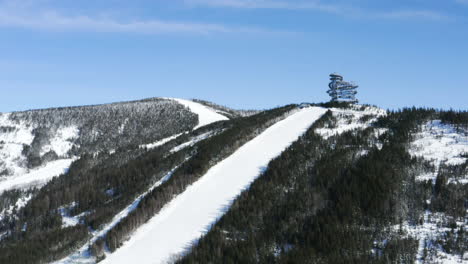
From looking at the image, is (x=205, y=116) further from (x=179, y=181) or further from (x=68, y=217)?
(x=179, y=181)

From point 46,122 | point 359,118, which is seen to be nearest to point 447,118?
point 359,118

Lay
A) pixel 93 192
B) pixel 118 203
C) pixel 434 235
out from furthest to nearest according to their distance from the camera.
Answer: pixel 93 192 → pixel 118 203 → pixel 434 235

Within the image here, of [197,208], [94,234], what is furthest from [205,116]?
[197,208]

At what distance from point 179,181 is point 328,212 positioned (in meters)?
6.53

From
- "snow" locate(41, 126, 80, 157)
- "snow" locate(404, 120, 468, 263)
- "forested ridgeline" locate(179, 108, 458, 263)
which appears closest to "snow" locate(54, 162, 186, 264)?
"forested ridgeline" locate(179, 108, 458, 263)

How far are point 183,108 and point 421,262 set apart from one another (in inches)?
A: 2083

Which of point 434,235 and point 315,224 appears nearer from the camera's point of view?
point 434,235

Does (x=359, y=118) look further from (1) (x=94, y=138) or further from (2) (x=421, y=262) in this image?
(1) (x=94, y=138)

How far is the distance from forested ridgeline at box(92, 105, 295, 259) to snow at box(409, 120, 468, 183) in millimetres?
7944

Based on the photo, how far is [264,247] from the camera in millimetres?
9016

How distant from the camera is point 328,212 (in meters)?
9.92

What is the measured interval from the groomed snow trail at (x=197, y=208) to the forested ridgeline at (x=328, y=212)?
67 cm

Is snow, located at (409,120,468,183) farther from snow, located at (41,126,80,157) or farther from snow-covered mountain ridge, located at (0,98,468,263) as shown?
snow, located at (41,126,80,157)

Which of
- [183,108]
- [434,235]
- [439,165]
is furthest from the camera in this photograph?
[183,108]
